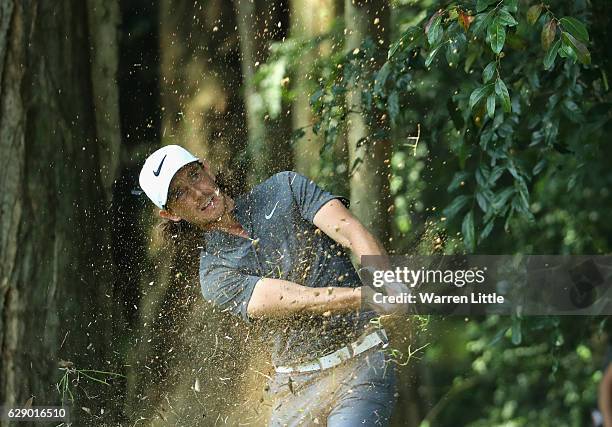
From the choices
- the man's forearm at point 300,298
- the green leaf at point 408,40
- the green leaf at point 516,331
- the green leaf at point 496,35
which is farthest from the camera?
the green leaf at point 516,331

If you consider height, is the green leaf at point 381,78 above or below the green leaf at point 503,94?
above

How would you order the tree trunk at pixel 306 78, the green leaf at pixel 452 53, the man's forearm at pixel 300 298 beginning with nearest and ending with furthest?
the green leaf at pixel 452 53
the man's forearm at pixel 300 298
the tree trunk at pixel 306 78

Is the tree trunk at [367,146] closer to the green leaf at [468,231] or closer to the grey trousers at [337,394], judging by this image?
the green leaf at [468,231]

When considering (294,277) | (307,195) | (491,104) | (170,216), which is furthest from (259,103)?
(491,104)

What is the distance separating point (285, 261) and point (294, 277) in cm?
5

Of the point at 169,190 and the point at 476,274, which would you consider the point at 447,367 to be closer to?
the point at 476,274

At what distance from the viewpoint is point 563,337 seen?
12.0 ft

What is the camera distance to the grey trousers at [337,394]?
2.94 m

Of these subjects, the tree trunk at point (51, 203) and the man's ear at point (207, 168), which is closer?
the man's ear at point (207, 168)

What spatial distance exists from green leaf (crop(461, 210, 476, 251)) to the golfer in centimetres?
30

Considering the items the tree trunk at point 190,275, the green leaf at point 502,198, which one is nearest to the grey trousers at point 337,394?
the tree trunk at point 190,275

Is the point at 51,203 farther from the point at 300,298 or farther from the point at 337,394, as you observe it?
the point at 337,394

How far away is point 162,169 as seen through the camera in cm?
297

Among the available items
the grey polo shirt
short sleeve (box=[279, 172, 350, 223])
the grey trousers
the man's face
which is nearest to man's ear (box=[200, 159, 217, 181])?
the man's face
